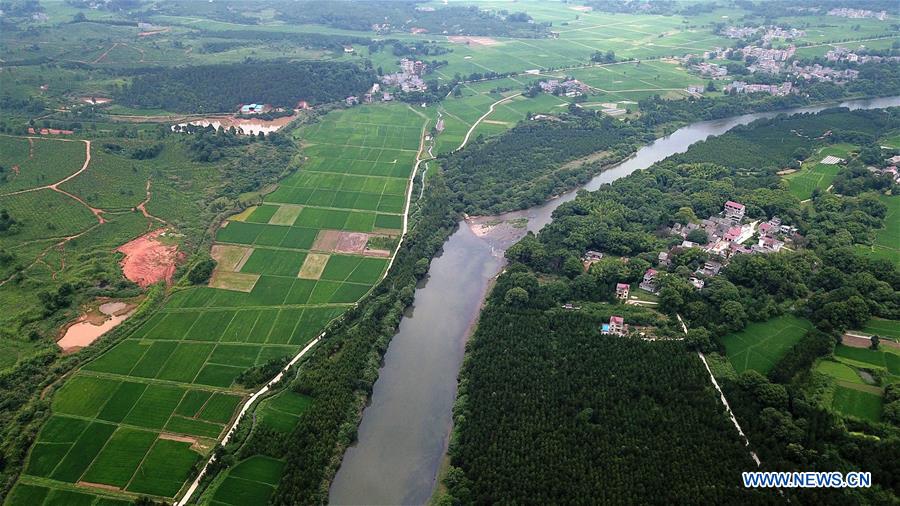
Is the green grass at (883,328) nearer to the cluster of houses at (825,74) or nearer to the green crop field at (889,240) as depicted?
the green crop field at (889,240)

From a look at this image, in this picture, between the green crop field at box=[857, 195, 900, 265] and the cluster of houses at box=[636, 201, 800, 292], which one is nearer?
the cluster of houses at box=[636, 201, 800, 292]

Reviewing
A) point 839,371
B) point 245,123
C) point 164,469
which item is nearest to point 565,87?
point 245,123

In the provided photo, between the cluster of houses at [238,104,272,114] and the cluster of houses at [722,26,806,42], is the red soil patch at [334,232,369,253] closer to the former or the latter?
the cluster of houses at [238,104,272,114]

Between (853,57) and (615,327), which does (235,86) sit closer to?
(615,327)

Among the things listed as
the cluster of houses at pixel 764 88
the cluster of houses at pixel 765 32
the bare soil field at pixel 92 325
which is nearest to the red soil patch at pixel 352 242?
the bare soil field at pixel 92 325

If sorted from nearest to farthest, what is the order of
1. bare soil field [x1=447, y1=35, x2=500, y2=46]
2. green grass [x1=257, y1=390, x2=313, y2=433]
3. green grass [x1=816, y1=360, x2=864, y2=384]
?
1. green grass [x1=257, y1=390, x2=313, y2=433]
2. green grass [x1=816, y1=360, x2=864, y2=384]
3. bare soil field [x1=447, y1=35, x2=500, y2=46]

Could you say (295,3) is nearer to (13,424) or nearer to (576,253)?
(576,253)

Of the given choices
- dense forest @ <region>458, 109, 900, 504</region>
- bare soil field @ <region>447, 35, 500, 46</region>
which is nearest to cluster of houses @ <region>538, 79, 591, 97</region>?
bare soil field @ <region>447, 35, 500, 46</region>
